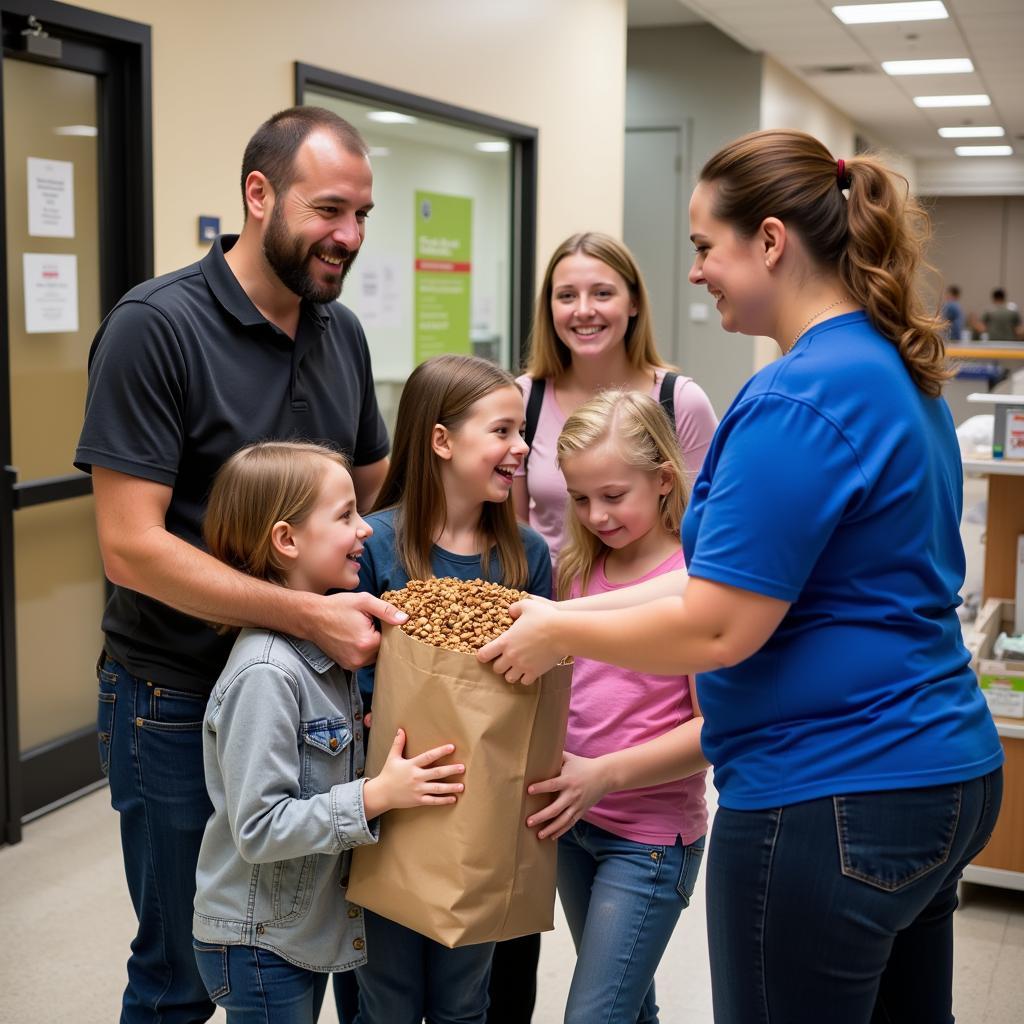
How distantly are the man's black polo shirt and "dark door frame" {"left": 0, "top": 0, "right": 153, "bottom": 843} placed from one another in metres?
1.59

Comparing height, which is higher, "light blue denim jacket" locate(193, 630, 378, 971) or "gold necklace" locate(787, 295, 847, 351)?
"gold necklace" locate(787, 295, 847, 351)

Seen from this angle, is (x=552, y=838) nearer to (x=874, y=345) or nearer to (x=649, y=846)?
(x=649, y=846)

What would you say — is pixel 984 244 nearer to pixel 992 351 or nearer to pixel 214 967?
pixel 992 351

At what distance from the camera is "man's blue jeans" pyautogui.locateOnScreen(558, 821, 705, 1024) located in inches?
62.6

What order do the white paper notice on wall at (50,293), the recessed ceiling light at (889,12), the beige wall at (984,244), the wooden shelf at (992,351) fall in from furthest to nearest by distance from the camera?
the beige wall at (984,244) → the recessed ceiling light at (889,12) → the wooden shelf at (992,351) → the white paper notice on wall at (50,293)

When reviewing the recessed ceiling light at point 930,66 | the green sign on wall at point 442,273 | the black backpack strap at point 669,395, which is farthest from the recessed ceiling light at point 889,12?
the black backpack strap at point 669,395

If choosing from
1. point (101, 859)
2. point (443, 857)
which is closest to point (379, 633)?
point (443, 857)

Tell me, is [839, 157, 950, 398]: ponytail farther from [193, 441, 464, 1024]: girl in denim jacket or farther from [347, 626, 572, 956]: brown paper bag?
[193, 441, 464, 1024]: girl in denim jacket

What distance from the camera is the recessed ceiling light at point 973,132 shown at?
1380cm

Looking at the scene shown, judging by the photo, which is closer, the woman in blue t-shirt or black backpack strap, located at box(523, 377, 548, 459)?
the woman in blue t-shirt

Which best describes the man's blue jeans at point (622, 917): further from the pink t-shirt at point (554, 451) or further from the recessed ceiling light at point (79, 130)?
the recessed ceiling light at point (79, 130)

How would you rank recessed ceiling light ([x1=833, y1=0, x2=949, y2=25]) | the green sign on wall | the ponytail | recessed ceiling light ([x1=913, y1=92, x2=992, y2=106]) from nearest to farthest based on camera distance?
1. the ponytail
2. the green sign on wall
3. recessed ceiling light ([x1=833, y1=0, x2=949, y2=25])
4. recessed ceiling light ([x1=913, y1=92, x2=992, y2=106])

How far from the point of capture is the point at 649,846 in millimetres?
1659

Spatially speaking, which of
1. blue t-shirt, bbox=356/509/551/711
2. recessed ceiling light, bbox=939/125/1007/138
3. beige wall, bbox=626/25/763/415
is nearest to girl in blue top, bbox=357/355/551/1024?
blue t-shirt, bbox=356/509/551/711
